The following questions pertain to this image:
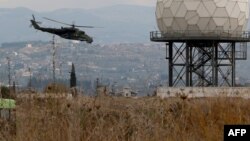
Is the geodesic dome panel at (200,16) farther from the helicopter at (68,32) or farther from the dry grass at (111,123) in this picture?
the dry grass at (111,123)

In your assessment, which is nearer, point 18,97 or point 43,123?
point 43,123

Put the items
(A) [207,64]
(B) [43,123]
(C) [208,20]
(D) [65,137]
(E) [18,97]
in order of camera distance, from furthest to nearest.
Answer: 1. (A) [207,64]
2. (C) [208,20]
3. (E) [18,97]
4. (B) [43,123]
5. (D) [65,137]

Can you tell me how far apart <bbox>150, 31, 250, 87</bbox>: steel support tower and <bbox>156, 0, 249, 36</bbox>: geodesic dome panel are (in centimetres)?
46

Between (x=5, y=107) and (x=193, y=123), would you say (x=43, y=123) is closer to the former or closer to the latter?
(x=193, y=123)

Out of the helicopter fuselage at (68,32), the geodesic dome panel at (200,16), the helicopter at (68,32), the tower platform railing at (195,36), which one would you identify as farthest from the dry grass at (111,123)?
the tower platform railing at (195,36)

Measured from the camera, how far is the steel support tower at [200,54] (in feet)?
182

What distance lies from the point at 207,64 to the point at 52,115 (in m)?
47.4

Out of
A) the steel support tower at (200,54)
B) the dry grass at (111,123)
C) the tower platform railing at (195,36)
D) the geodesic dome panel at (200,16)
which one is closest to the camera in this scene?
the dry grass at (111,123)

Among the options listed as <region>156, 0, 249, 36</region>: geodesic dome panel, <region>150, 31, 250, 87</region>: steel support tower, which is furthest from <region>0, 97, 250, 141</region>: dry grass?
<region>150, 31, 250, 87</region>: steel support tower

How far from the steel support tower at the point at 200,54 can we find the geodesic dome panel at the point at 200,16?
1.50 ft

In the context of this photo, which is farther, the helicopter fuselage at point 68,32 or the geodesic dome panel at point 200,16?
the geodesic dome panel at point 200,16

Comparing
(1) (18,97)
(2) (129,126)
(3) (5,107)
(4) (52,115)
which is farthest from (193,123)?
(3) (5,107)

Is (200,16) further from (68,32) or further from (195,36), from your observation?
(68,32)

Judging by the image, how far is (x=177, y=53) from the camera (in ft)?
193
